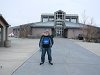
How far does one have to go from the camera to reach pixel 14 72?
1085cm

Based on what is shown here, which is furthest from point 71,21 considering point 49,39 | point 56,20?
point 49,39

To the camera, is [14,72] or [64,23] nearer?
[14,72]

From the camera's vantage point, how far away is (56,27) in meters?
74.2

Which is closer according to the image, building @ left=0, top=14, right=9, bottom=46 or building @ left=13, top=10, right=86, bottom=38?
building @ left=0, top=14, right=9, bottom=46

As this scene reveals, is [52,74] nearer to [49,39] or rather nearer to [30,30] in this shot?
[49,39]

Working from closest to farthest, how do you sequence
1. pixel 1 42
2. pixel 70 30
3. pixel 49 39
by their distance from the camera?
pixel 49 39 < pixel 1 42 < pixel 70 30

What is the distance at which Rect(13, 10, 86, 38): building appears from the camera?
69.8 metres

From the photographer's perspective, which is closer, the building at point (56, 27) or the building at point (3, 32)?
the building at point (3, 32)

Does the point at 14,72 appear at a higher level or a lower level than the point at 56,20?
lower

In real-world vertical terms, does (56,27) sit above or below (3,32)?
above

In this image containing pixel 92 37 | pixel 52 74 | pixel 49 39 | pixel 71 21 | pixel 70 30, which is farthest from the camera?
pixel 71 21

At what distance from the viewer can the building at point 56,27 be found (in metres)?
69.8

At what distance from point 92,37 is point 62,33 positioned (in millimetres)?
22595

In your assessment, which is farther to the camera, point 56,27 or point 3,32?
point 56,27
